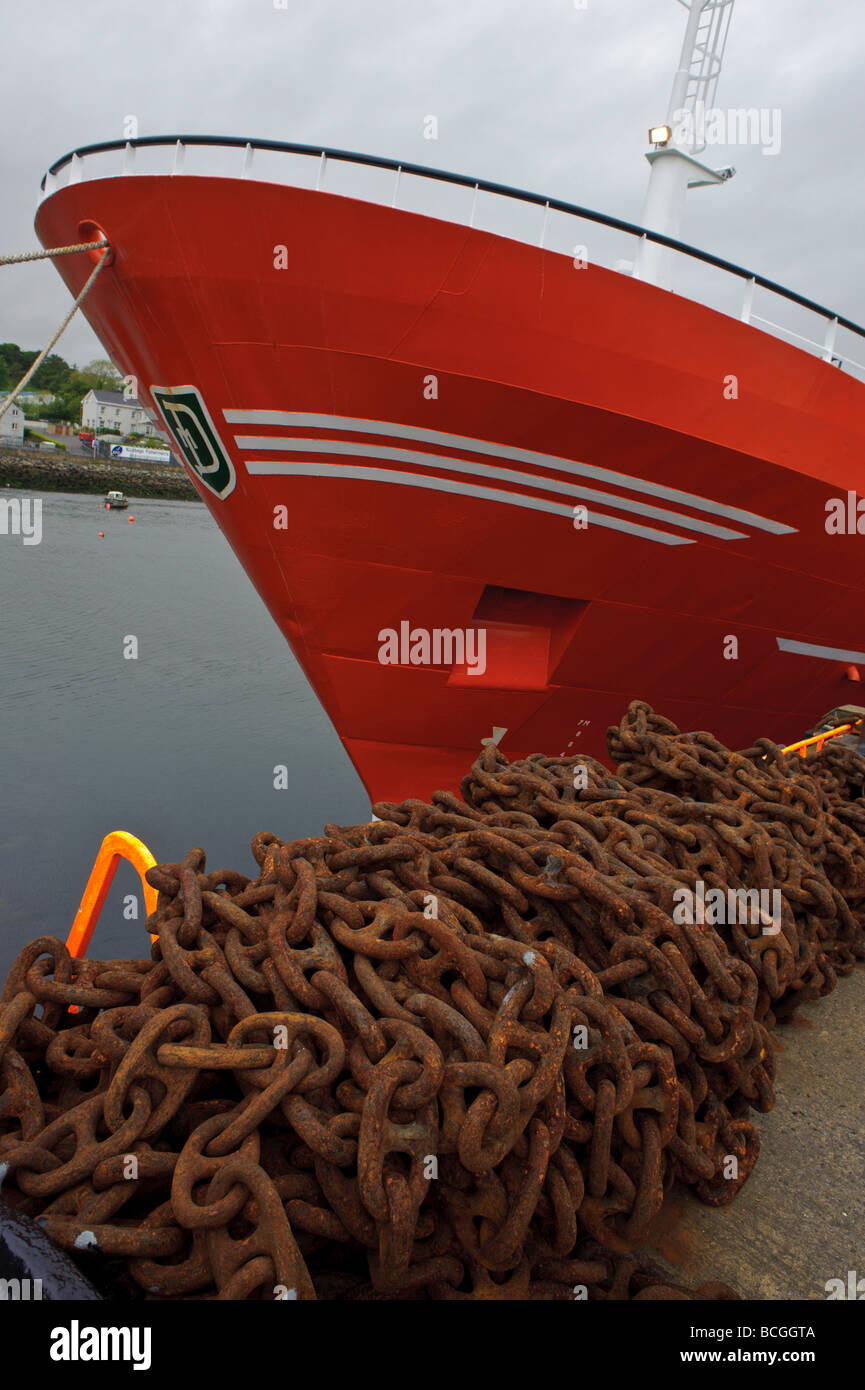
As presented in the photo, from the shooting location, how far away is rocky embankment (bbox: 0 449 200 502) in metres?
53.6

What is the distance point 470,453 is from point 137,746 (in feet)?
20.6

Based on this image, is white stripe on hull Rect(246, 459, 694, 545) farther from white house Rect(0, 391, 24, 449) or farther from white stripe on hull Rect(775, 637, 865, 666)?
white house Rect(0, 391, 24, 449)

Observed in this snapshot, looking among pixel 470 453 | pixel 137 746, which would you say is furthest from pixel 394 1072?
pixel 137 746

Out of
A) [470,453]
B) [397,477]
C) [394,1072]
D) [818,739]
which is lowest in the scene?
[394,1072]

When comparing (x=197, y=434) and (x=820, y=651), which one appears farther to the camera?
(x=820, y=651)

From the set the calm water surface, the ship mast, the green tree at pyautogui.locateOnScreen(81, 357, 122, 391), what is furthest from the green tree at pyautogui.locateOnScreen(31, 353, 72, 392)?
the ship mast

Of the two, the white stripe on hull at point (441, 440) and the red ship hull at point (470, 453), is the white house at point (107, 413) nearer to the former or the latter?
the red ship hull at point (470, 453)

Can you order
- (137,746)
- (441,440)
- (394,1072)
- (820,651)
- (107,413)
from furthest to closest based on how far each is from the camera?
(107,413)
(137,746)
(820,651)
(441,440)
(394,1072)

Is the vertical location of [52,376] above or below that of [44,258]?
above

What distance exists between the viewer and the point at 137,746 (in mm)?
9633

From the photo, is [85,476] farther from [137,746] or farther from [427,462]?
[427,462]

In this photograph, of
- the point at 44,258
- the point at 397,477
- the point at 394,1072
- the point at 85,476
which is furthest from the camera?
the point at 85,476
